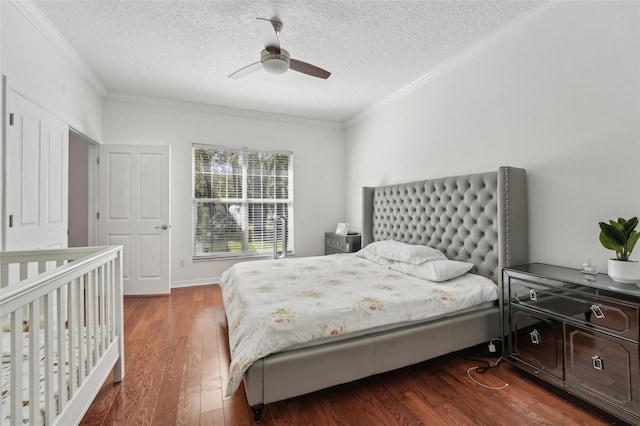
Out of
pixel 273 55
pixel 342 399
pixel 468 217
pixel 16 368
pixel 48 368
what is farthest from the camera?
pixel 468 217

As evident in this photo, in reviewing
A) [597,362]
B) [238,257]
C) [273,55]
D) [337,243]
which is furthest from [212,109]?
[597,362]

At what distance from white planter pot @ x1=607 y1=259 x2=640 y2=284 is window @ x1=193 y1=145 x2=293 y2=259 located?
3.72 metres

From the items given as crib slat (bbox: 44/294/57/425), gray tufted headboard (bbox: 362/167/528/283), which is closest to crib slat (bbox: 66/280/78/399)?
crib slat (bbox: 44/294/57/425)

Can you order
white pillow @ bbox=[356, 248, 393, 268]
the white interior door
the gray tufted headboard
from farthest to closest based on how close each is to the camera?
1. the white interior door
2. white pillow @ bbox=[356, 248, 393, 268]
3. the gray tufted headboard

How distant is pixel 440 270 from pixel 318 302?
43.7 inches

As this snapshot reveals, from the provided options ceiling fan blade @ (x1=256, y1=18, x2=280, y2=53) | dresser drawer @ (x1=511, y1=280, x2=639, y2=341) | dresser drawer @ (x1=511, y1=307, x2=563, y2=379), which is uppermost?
ceiling fan blade @ (x1=256, y1=18, x2=280, y2=53)

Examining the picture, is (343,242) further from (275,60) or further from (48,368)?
(48,368)

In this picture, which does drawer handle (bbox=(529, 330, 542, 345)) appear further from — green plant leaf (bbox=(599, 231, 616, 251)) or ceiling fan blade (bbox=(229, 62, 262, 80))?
ceiling fan blade (bbox=(229, 62, 262, 80))

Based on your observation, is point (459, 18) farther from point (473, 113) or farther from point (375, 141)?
point (375, 141)

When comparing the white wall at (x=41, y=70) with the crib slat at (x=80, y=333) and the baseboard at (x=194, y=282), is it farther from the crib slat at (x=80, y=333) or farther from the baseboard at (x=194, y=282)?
the baseboard at (x=194, y=282)

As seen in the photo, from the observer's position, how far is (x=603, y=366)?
59.9 inches

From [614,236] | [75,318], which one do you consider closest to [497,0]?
[614,236]

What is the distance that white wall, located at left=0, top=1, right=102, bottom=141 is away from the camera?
1965 millimetres

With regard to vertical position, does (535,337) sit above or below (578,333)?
below
